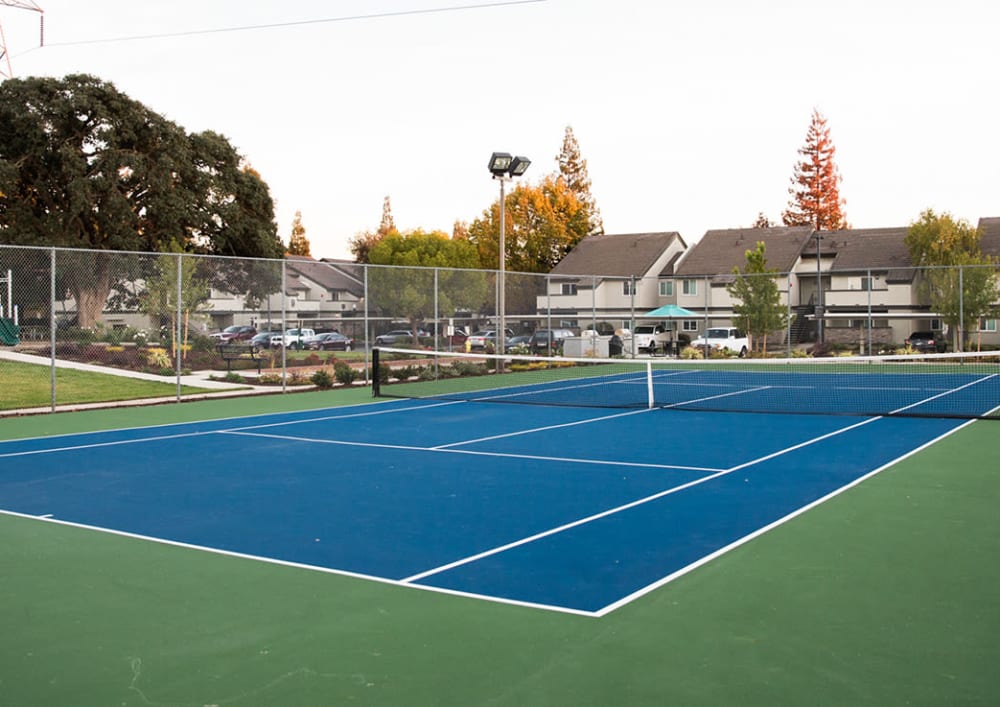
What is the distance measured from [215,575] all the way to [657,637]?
304 centimetres

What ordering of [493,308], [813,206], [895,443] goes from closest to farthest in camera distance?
[895,443] < [493,308] < [813,206]

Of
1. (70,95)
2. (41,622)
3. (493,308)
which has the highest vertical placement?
(70,95)

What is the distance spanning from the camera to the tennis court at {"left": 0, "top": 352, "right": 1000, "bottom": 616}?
6.85m

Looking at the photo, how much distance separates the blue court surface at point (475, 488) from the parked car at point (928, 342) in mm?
18124

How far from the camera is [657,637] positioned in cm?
519

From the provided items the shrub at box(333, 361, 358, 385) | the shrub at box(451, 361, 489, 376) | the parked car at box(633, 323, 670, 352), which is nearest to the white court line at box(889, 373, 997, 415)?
the shrub at box(451, 361, 489, 376)

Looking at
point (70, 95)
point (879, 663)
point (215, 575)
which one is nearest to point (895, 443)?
point (879, 663)

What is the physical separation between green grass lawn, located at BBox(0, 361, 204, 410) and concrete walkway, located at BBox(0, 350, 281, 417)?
0.14 meters

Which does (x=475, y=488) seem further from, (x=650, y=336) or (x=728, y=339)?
(x=650, y=336)

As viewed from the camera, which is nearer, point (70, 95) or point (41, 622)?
point (41, 622)

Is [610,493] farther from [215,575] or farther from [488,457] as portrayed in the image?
[215,575]

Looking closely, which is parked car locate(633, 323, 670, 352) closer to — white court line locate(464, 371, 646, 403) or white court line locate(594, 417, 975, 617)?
white court line locate(464, 371, 646, 403)

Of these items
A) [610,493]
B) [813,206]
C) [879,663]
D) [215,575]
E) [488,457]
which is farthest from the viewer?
[813,206]

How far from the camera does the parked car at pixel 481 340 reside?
25.6 metres
